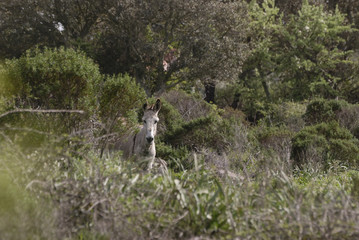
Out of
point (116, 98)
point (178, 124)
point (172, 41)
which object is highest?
point (172, 41)

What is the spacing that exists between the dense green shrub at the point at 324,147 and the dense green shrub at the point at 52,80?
19.8ft

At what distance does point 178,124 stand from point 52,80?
5482mm

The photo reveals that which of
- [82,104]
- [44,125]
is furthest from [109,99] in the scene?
[44,125]

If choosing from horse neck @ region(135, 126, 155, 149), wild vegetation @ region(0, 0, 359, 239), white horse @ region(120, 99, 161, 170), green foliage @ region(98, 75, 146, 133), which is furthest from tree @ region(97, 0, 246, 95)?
horse neck @ region(135, 126, 155, 149)

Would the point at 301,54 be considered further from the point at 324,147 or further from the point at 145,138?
the point at 145,138

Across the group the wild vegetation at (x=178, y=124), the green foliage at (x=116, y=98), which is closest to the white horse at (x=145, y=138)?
the wild vegetation at (x=178, y=124)

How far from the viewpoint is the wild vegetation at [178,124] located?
3.62 m

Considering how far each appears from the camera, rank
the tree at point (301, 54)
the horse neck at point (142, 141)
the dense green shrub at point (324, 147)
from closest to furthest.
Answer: the horse neck at point (142, 141) < the dense green shrub at point (324, 147) < the tree at point (301, 54)

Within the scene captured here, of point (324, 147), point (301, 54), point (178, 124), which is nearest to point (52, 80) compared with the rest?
A: point (178, 124)

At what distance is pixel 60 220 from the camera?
356 cm

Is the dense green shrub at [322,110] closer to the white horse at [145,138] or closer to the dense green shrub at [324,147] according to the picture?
the dense green shrub at [324,147]

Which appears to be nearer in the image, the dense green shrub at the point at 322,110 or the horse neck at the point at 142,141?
the horse neck at the point at 142,141

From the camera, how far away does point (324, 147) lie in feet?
34.1

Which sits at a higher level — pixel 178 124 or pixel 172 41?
pixel 172 41
